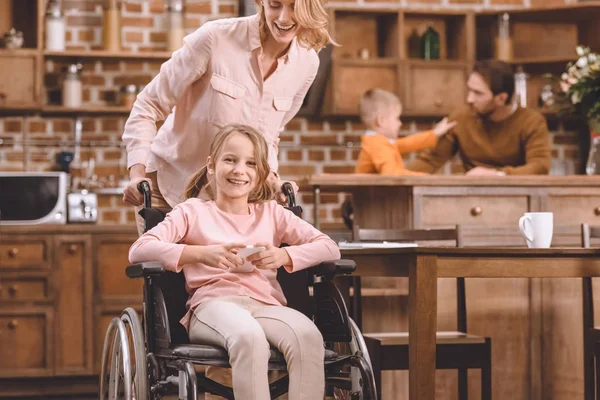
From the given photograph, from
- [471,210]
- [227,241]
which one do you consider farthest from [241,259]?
[471,210]

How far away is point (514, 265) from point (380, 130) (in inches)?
85.0

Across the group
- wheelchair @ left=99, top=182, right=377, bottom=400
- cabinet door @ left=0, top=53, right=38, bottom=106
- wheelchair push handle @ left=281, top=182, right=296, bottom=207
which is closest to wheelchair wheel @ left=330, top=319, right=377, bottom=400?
wheelchair @ left=99, top=182, right=377, bottom=400

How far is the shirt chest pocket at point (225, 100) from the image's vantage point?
2648 millimetres

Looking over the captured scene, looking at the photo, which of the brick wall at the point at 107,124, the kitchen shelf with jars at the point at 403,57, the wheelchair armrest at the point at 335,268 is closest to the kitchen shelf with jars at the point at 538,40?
the kitchen shelf with jars at the point at 403,57

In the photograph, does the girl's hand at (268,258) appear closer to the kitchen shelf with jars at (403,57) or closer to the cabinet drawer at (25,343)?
the cabinet drawer at (25,343)

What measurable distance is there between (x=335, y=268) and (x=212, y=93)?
61 centimetres

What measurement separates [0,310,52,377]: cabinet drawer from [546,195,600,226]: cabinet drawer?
7.71 feet

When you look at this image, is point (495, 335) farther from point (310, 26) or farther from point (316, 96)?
point (316, 96)

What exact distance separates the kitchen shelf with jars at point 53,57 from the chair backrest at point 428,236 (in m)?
2.07

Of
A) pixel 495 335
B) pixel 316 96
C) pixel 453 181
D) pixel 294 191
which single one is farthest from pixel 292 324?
pixel 316 96

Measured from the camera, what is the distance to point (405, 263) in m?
2.68

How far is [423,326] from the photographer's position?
2572 millimetres

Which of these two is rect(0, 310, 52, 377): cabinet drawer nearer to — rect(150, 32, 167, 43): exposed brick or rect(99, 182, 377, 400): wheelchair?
rect(150, 32, 167, 43): exposed brick

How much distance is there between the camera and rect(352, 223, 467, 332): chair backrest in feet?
11.4
